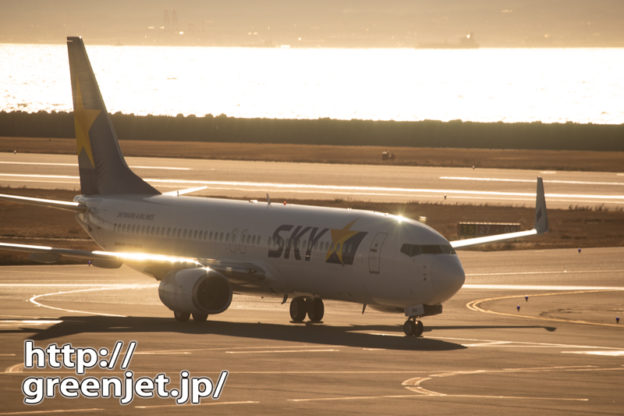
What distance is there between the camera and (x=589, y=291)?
63312 millimetres

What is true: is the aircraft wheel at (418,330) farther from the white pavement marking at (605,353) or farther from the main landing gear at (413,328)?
the white pavement marking at (605,353)

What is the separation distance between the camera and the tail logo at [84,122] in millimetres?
60500

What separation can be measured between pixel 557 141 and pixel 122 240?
126 meters

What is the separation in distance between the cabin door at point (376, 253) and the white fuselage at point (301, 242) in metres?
0.04

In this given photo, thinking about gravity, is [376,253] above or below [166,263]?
above

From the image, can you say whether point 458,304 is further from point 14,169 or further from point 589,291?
point 14,169

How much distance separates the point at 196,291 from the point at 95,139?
13729mm

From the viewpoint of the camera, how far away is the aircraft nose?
46500mm

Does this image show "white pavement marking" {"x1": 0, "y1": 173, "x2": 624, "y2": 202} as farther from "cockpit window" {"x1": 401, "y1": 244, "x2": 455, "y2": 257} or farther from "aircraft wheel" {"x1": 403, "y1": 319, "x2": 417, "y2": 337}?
"aircraft wheel" {"x1": 403, "y1": 319, "x2": 417, "y2": 337}

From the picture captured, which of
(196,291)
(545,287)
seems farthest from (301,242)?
(545,287)

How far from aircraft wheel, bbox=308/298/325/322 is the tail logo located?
1447 centimetres

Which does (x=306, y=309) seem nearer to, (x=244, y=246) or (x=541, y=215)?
(x=244, y=246)

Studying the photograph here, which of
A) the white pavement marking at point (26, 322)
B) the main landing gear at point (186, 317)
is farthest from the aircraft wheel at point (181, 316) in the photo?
the white pavement marking at point (26, 322)

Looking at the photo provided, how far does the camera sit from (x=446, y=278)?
46.5m
